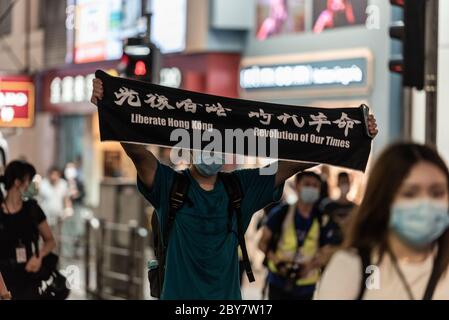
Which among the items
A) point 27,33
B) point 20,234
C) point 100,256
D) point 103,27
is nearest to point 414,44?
point 20,234

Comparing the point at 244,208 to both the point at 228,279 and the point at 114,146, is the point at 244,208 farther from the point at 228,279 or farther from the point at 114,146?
the point at 114,146

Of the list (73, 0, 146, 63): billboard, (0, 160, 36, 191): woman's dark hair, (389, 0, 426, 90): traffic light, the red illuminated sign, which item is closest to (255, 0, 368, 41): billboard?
(73, 0, 146, 63): billboard

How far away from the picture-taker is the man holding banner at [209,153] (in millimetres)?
6484

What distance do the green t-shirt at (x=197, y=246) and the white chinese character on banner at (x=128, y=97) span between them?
0.41 metres

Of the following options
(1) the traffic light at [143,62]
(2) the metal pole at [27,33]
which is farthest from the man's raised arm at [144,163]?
(2) the metal pole at [27,33]

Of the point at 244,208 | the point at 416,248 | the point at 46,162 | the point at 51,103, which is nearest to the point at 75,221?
the point at 51,103

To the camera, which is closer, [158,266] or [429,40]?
[158,266]

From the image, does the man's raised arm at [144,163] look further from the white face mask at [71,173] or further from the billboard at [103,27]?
the white face mask at [71,173]

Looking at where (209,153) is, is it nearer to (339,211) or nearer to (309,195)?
(309,195)

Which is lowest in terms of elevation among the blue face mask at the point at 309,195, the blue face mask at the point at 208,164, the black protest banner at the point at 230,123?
the blue face mask at the point at 309,195

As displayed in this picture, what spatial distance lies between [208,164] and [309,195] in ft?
10.9

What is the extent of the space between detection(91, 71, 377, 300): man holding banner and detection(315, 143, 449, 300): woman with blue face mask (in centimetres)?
244

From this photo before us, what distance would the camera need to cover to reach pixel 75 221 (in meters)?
20.2

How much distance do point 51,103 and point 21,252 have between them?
20.9 metres
